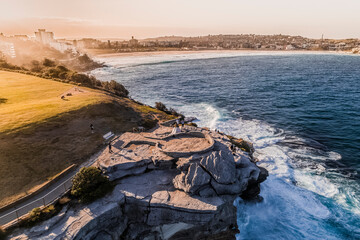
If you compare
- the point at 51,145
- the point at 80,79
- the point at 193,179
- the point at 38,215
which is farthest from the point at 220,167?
the point at 80,79

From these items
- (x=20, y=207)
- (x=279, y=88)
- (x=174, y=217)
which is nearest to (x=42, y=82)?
(x=20, y=207)

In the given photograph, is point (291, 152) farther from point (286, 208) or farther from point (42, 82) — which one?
point (42, 82)

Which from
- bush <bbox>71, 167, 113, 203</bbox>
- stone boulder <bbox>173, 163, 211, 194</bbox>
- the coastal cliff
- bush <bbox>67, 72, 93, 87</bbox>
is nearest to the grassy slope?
bush <bbox>71, 167, 113, 203</bbox>

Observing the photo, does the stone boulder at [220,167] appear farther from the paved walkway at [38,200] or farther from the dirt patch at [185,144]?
the paved walkway at [38,200]

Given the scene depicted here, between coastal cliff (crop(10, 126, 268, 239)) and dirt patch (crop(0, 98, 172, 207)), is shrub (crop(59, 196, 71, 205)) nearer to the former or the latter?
coastal cliff (crop(10, 126, 268, 239))

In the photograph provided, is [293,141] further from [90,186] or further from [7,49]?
[7,49]
